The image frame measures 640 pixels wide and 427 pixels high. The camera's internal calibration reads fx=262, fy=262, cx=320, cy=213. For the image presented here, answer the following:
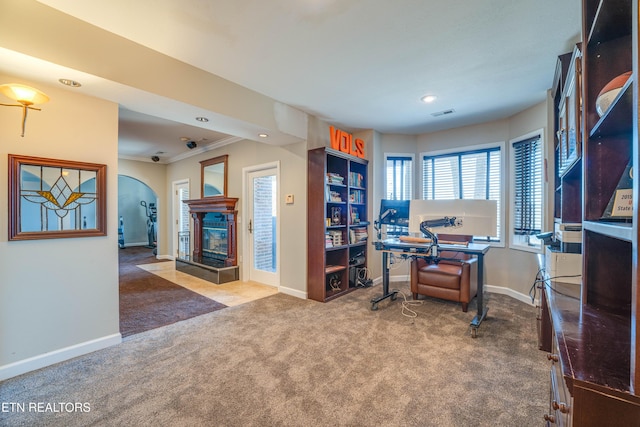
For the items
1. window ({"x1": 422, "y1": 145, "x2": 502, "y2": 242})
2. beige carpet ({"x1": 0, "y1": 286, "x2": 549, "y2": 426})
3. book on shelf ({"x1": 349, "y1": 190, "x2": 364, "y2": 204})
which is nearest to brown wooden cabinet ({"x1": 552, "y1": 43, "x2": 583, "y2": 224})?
beige carpet ({"x1": 0, "y1": 286, "x2": 549, "y2": 426})

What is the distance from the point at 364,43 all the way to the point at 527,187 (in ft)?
10.0

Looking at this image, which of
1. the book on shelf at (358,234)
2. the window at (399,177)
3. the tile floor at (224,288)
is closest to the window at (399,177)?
the window at (399,177)

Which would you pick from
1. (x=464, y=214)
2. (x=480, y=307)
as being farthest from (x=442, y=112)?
(x=480, y=307)

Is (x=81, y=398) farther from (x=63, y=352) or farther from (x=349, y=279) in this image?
(x=349, y=279)

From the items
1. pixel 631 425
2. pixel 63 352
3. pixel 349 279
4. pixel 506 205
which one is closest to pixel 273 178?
pixel 349 279

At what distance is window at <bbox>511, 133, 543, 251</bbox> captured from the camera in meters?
3.45

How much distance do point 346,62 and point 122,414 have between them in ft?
10.3

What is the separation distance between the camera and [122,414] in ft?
5.27

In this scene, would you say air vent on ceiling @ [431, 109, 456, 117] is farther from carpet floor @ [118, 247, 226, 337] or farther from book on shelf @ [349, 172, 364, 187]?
carpet floor @ [118, 247, 226, 337]

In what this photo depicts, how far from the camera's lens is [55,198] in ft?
7.11

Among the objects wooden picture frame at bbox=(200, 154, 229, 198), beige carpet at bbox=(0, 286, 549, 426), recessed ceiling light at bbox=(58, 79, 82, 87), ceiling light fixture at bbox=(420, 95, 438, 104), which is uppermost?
ceiling light fixture at bbox=(420, 95, 438, 104)

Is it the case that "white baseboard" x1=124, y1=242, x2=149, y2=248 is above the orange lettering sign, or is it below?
below

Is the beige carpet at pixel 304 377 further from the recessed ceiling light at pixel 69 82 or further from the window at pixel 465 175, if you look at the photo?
the recessed ceiling light at pixel 69 82

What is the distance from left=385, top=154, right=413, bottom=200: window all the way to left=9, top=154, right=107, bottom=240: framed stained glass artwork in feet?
13.1
